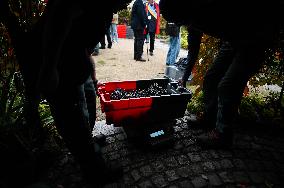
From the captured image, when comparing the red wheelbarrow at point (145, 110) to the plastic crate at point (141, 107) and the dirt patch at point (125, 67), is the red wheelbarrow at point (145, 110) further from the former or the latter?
the dirt patch at point (125, 67)

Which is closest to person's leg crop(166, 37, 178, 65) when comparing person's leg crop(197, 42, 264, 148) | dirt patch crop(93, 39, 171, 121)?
dirt patch crop(93, 39, 171, 121)

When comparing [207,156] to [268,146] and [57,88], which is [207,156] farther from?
[57,88]

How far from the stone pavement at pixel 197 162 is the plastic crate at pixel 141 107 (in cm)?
36

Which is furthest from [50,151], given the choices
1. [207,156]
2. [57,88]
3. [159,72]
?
[159,72]

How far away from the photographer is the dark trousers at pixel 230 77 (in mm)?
2785

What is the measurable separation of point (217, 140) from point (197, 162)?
1.26 feet

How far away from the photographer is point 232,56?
314 cm

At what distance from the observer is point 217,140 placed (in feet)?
10.3

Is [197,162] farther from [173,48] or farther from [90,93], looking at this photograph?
[173,48]

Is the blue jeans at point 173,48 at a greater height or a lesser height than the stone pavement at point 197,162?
greater

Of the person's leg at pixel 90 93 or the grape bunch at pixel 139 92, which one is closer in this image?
the person's leg at pixel 90 93

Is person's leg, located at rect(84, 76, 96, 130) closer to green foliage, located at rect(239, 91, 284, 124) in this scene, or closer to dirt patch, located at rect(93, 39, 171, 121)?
green foliage, located at rect(239, 91, 284, 124)

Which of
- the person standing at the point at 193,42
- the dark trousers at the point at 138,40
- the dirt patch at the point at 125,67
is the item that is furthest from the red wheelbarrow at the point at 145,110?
the dark trousers at the point at 138,40

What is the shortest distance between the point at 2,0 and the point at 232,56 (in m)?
2.36
